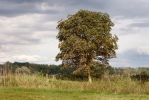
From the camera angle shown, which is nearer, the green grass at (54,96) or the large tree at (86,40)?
the green grass at (54,96)

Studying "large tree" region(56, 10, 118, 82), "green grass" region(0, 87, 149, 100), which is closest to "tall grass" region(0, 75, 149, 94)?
"green grass" region(0, 87, 149, 100)

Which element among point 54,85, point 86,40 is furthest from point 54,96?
point 86,40

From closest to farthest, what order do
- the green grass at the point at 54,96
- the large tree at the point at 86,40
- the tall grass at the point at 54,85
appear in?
the green grass at the point at 54,96 → the tall grass at the point at 54,85 → the large tree at the point at 86,40

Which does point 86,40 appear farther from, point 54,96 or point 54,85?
point 54,96

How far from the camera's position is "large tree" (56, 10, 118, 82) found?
112ft

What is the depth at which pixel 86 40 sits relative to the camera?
35500 mm

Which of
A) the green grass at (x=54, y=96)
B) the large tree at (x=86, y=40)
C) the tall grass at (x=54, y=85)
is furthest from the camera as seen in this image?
the large tree at (x=86, y=40)

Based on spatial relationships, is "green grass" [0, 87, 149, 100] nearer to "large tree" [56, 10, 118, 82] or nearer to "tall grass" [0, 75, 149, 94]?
"tall grass" [0, 75, 149, 94]

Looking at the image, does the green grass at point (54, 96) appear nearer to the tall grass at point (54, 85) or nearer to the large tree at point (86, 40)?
the tall grass at point (54, 85)

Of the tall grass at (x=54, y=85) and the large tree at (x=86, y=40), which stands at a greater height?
the large tree at (x=86, y=40)

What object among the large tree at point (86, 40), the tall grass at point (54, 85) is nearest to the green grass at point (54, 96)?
the tall grass at point (54, 85)

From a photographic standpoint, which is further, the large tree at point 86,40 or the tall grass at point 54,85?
the large tree at point 86,40

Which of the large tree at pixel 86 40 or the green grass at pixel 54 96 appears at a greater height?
the large tree at pixel 86 40

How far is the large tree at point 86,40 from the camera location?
34.3m
